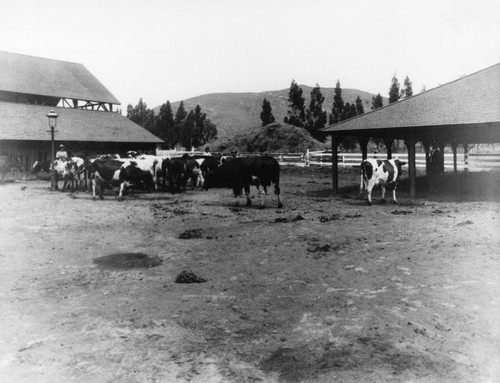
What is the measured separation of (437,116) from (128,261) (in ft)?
42.8

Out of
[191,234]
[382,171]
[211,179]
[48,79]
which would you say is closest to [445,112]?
[382,171]

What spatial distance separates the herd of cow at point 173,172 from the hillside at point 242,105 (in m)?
99.8

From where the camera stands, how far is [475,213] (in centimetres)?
1260

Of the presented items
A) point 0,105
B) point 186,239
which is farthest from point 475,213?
point 0,105

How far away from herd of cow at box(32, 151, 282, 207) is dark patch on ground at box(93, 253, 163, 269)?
7.01 meters

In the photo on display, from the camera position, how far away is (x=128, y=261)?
8.47 m

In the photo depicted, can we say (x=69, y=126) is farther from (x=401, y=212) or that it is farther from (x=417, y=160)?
(x=417, y=160)

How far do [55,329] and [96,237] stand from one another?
534 centimetres

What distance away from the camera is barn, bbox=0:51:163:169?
2847 centimetres

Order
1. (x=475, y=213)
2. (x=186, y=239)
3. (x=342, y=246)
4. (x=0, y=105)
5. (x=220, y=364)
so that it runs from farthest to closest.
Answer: (x=0, y=105), (x=475, y=213), (x=186, y=239), (x=342, y=246), (x=220, y=364)

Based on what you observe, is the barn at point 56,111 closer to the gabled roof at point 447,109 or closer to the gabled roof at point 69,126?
the gabled roof at point 69,126

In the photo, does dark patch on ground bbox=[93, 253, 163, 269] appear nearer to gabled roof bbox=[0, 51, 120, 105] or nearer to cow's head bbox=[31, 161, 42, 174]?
cow's head bbox=[31, 161, 42, 174]

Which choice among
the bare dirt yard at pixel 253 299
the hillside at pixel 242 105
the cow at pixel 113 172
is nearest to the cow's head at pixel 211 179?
the cow at pixel 113 172

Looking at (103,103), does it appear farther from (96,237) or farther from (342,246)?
(342,246)
